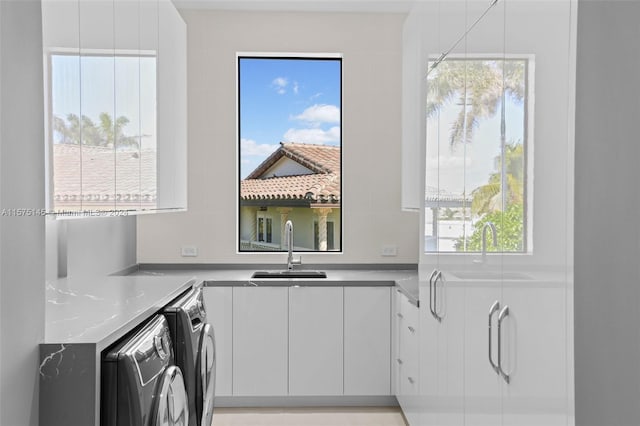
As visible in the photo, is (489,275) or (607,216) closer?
(607,216)

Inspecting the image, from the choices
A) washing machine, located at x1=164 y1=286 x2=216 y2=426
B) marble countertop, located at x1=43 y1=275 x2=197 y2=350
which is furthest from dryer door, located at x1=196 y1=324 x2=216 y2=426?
marble countertop, located at x1=43 y1=275 x2=197 y2=350

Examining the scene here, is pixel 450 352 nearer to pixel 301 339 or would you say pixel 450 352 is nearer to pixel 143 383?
pixel 143 383

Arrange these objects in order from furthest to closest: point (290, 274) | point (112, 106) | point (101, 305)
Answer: point (290, 274) → point (112, 106) → point (101, 305)

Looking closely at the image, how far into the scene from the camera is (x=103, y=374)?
1596mm

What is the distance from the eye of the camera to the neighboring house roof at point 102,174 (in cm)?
192

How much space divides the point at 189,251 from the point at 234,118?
0.98 meters

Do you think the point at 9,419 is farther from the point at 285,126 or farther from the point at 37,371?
the point at 285,126

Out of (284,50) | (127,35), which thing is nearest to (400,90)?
(284,50)

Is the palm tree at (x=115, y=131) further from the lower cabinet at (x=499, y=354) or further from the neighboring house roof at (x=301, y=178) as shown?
the neighboring house roof at (x=301, y=178)

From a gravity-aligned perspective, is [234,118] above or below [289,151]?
above

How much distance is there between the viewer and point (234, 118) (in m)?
4.14

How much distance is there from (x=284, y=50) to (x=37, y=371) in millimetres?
3111

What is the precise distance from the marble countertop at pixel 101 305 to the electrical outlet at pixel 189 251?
116cm

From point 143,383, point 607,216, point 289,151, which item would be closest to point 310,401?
point 289,151
